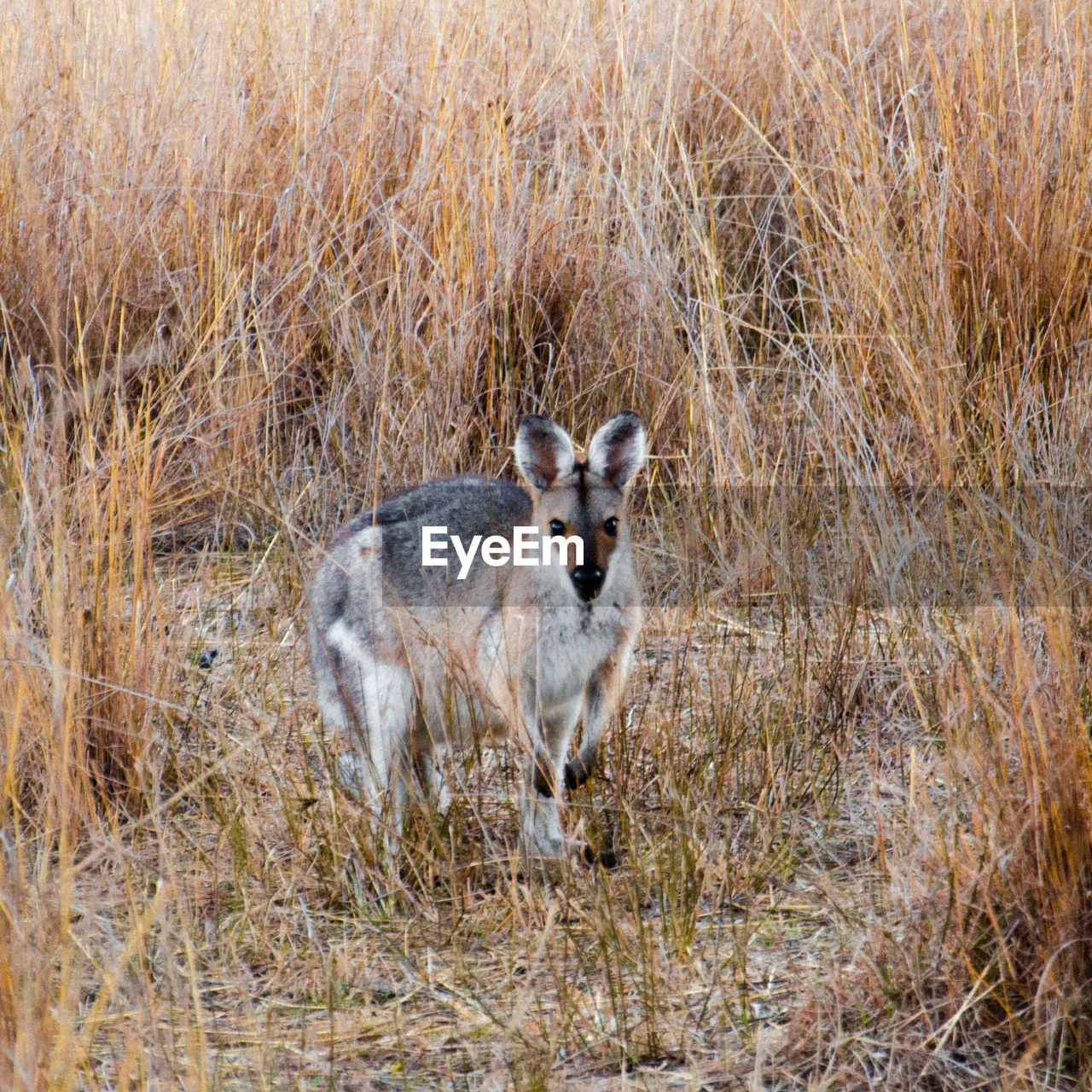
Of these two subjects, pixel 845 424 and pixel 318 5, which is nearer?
pixel 845 424

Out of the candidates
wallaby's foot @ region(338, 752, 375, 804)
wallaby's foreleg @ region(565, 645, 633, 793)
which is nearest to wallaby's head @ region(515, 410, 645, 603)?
wallaby's foreleg @ region(565, 645, 633, 793)

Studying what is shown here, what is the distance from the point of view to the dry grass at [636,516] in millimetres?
2189

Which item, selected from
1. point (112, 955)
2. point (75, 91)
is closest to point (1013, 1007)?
point (112, 955)

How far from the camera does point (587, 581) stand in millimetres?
3119

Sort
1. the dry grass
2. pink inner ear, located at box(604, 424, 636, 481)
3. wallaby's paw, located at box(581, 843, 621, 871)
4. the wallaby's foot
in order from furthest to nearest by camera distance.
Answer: pink inner ear, located at box(604, 424, 636, 481) < the wallaby's foot < wallaby's paw, located at box(581, 843, 621, 871) < the dry grass

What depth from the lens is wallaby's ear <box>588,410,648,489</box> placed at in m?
3.24

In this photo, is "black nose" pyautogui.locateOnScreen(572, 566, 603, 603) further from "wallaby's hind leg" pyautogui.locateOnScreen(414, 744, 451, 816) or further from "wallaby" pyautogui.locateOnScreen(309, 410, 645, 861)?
"wallaby's hind leg" pyautogui.locateOnScreen(414, 744, 451, 816)

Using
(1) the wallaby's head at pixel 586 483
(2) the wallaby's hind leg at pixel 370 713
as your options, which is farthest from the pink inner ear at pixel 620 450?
(2) the wallaby's hind leg at pixel 370 713

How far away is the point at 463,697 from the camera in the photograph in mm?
Answer: 3188

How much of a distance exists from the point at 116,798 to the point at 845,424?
7.85 feet

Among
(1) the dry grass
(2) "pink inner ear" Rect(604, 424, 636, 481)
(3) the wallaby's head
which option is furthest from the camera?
(2) "pink inner ear" Rect(604, 424, 636, 481)

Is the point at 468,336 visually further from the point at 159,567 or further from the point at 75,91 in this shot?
the point at 75,91

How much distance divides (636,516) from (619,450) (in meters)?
1.14

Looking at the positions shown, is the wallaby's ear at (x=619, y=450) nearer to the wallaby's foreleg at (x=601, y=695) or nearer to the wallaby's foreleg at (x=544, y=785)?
the wallaby's foreleg at (x=601, y=695)
